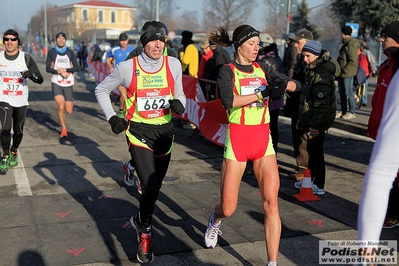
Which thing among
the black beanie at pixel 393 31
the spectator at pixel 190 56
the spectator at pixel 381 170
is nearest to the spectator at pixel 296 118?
the black beanie at pixel 393 31

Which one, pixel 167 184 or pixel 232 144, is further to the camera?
pixel 167 184

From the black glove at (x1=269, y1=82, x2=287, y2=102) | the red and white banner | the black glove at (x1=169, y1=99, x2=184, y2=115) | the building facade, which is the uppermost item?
the building facade

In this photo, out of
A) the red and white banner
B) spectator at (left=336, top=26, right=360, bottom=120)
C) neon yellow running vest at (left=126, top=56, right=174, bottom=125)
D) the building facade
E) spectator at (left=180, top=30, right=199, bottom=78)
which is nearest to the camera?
neon yellow running vest at (left=126, top=56, right=174, bottom=125)

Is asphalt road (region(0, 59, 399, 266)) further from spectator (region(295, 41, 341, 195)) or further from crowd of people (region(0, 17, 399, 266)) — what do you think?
spectator (region(295, 41, 341, 195))

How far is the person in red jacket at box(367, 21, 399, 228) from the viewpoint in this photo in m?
5.14

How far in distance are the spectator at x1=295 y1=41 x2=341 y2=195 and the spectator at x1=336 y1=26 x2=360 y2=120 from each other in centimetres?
518

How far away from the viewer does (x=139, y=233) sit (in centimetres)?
466

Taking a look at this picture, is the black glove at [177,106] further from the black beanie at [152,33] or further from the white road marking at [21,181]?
the white road marking at [21,181]

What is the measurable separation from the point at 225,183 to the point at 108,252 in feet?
4.22

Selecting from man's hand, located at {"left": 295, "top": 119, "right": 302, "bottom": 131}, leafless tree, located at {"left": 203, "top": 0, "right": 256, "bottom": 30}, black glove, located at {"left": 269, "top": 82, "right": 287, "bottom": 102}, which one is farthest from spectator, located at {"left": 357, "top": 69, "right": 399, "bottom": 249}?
leafless tree, located at {"left": 203, "top": 0, "right": 256, "bottom": 30}

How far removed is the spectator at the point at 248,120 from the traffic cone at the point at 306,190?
2151 mm

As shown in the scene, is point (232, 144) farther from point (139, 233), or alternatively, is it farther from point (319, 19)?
point (319, 19)

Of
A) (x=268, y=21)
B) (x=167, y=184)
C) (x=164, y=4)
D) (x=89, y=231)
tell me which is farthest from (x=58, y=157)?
(x=268, y=21)

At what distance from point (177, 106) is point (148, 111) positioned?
0.31 meters
